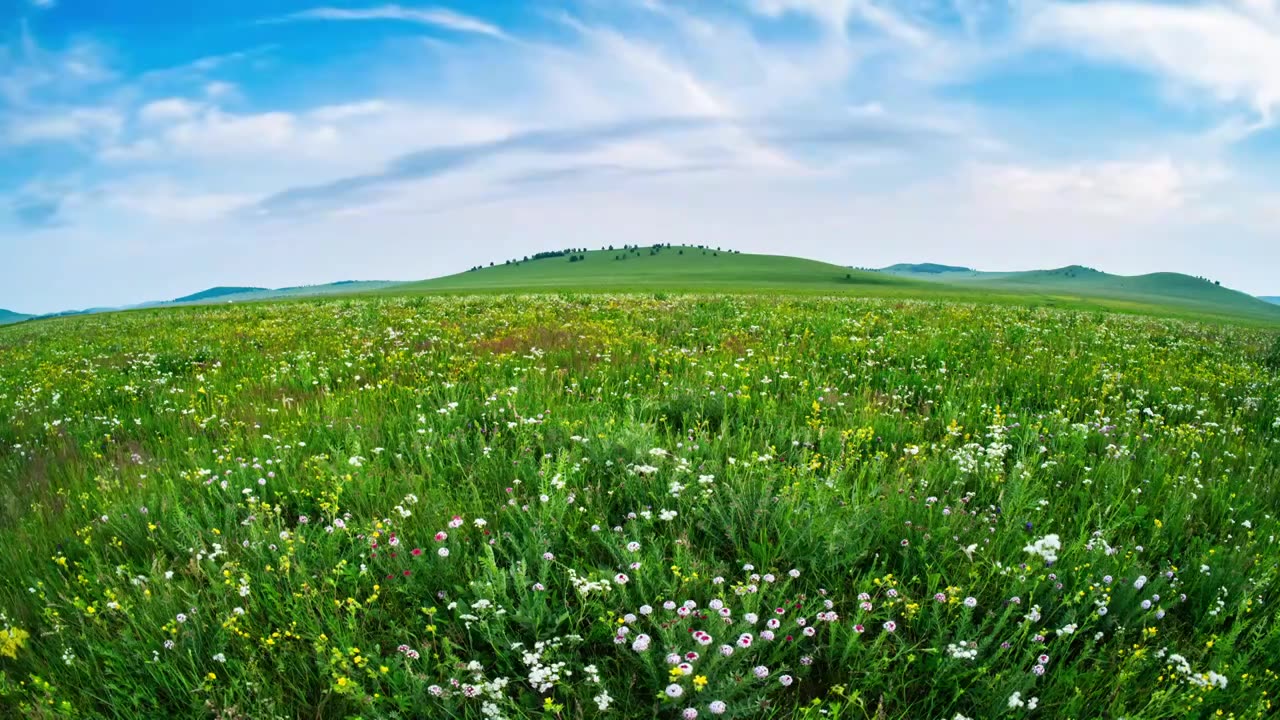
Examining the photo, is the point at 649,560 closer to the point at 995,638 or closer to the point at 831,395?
the point at 995,638

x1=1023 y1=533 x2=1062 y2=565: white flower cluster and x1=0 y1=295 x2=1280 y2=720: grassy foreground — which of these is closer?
x1=0 y1=295 x2=1280 y2=720: grassy foreground

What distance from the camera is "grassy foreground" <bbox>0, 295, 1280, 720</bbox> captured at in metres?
2.49

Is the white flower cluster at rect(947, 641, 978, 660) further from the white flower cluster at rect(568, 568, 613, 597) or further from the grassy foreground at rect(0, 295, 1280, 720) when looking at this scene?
the white flower cluster at rect(568, 568, 613, 597)

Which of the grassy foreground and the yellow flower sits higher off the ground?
the grassy foreground

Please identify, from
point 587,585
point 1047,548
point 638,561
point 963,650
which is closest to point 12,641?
point 587,585

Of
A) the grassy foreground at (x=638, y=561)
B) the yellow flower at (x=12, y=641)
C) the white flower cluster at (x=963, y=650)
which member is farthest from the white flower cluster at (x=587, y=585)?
the yellow flower at (x=12, y=641)

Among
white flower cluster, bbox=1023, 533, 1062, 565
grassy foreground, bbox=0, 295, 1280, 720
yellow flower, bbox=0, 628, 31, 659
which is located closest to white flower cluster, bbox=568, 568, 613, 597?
grassy foreground, bbox=0, 295, 1280, 720

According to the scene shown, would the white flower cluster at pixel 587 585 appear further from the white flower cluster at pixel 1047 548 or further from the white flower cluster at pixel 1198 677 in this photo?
the white flower cluster at pixel 1198 677

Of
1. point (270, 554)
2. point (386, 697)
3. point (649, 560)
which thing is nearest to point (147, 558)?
point (270, 554)

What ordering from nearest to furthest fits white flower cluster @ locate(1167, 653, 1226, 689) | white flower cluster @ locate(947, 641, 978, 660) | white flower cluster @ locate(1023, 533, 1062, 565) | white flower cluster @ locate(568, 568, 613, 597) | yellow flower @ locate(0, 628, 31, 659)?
white flower cluster @ locate(1167, 653, 1226, 689) → white flower cluster @ locate(947, 641, 978, 660) → white flower cluster @ locate(568, 568, 613, 597) → yellow flower @ locate(0, 628, 31, 659) → white flower cluster @ locate(1023, 533, 1062, 565)

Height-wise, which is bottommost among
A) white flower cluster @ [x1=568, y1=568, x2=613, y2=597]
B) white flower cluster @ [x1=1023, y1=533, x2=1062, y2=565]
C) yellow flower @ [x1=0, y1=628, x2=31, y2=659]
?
yellow flower @ [x1=0, y1=628, x2=31, y2=659]

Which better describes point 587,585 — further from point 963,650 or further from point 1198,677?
point 1198,677

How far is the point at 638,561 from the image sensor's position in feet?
9.57

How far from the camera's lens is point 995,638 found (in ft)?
9.00
